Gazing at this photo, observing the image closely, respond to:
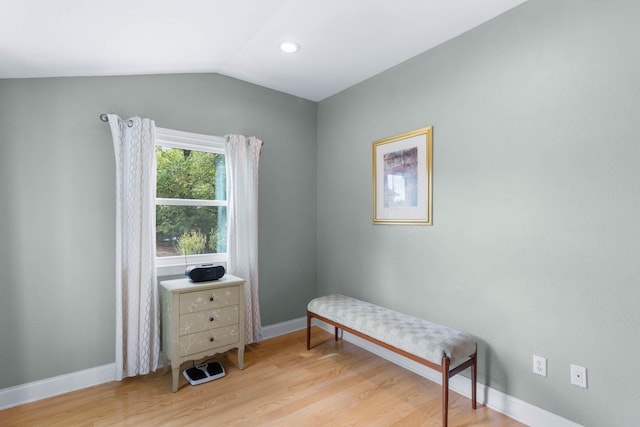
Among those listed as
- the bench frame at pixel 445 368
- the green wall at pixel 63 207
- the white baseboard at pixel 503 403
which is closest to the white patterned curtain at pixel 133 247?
the green wall at pixel 63 207

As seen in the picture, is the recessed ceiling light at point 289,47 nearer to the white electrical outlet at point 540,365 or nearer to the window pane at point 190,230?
the window pane at point 190,230

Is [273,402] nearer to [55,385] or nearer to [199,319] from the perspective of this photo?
[199,319]

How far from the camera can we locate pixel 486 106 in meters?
2.10

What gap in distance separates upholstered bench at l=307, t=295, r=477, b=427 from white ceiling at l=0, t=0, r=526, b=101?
2079 mm

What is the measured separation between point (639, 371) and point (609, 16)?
178 cm

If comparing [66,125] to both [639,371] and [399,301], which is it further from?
[639,371]

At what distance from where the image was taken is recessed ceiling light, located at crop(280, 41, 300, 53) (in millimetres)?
2359

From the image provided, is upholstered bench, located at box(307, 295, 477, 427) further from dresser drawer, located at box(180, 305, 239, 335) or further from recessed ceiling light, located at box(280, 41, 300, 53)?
recessed ceiling light, located at box(280, 41, 300, 53)

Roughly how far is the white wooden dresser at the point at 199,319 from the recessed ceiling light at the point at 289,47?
1.87m

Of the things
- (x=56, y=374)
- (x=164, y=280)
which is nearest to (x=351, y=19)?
(x=164, y=280)

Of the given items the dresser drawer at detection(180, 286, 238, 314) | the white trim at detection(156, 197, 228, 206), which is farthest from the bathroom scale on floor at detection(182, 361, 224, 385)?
the white trim at detection(156, 197, 228, 206)

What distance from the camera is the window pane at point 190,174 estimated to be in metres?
2.71

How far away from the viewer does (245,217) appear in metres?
2.95

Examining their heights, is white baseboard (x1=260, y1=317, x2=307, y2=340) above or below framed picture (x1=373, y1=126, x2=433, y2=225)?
below
